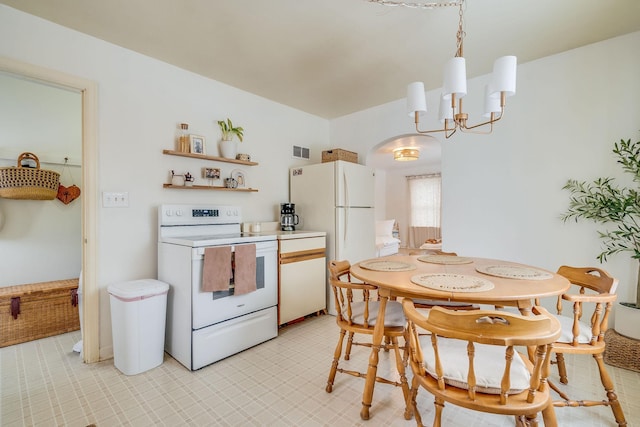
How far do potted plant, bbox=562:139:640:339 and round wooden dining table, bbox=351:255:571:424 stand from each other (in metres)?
1.06

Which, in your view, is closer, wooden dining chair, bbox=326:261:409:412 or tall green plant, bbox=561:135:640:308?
wooden dining chair, bbox=326:261:409:412

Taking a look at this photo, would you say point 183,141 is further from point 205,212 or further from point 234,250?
point 234,250

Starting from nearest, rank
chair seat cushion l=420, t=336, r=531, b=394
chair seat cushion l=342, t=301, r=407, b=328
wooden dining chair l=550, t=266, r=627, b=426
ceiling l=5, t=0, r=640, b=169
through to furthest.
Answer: chair seat cushion l=420, t=336, r=531, b=394, wooden dining chair l=550, t=266, r=627, b=426, chair seat cushion l=342, t=301, r=407, b=328, ceiling l=5, t=0, r=640, b=169

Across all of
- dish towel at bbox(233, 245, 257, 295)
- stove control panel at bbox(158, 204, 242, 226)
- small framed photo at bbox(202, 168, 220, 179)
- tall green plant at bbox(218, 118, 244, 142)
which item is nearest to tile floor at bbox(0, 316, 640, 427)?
dish towel at bbox(233, 245, 257, 295)

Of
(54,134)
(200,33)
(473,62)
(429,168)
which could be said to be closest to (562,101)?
(473,62)

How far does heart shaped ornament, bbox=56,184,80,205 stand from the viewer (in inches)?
120

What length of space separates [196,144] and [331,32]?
158cm

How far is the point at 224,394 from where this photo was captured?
1.84 metres

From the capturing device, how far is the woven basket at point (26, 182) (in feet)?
8.32

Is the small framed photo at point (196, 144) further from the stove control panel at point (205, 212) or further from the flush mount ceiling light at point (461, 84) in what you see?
the flush mount ceiling light at point (461, 84)

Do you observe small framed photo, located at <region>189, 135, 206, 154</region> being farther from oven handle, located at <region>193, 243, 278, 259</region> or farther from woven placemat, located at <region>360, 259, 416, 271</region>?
woven placemat, located at <region>360, 259, 416, 271</region>

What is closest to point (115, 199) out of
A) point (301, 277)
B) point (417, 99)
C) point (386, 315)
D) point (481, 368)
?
point (301, 277)

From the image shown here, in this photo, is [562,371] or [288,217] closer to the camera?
[562,371]

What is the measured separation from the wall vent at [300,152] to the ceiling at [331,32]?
98 centimetres
